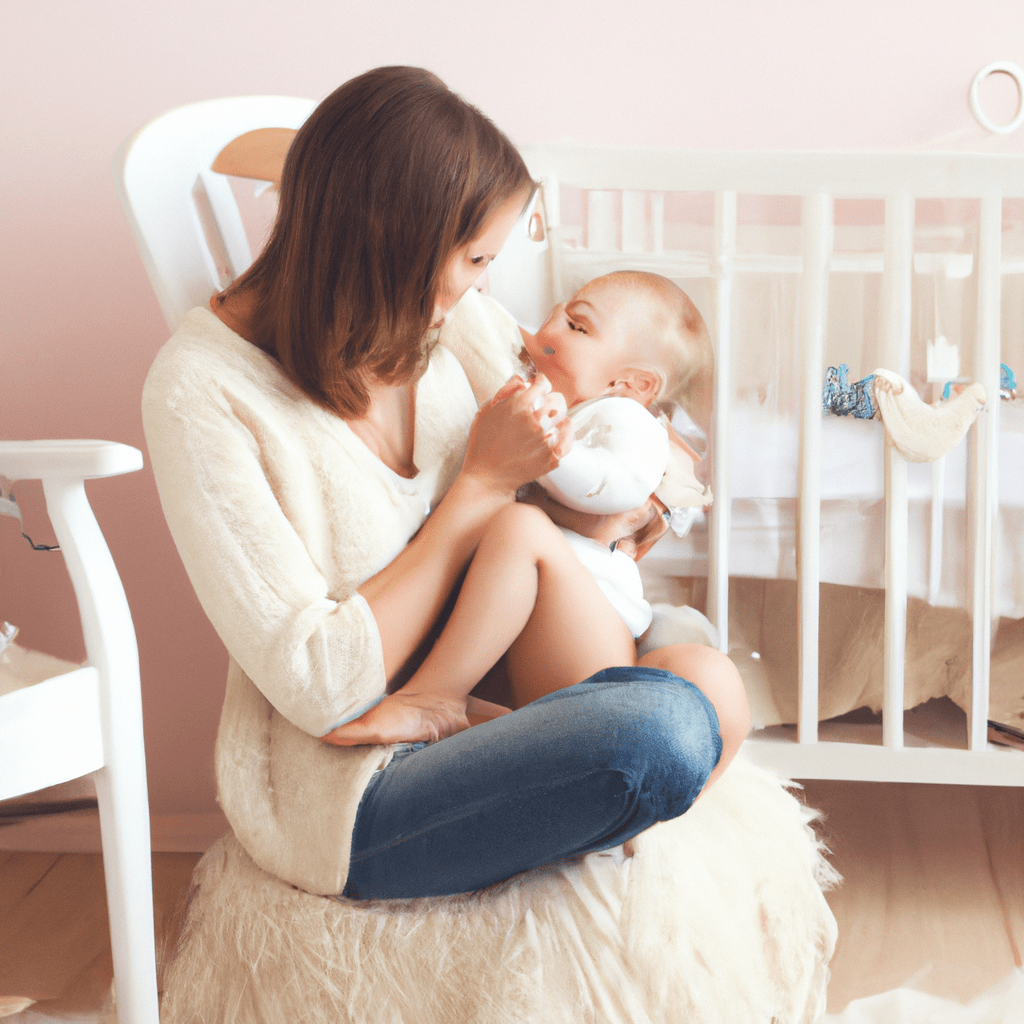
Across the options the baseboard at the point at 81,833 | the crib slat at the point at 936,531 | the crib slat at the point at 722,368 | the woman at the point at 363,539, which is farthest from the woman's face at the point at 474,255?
the baseboard at the point at 81,833

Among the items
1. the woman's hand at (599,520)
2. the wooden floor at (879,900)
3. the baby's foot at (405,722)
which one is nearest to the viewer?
the baby's foot at (405,722)

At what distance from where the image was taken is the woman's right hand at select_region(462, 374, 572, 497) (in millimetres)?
800

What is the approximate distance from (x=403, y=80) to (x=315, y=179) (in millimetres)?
108

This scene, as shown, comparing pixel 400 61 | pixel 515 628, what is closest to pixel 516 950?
pixel 515 628

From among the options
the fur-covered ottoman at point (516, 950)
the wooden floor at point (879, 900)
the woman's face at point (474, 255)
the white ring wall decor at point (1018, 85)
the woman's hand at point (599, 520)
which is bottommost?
the wooden floor at point (879, 900)

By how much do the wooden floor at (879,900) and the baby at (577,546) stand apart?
0.38 metres

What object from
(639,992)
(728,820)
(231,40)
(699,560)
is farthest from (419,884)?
(231,40)

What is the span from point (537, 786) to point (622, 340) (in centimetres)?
47

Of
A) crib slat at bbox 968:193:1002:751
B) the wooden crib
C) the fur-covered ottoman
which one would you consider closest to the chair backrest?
the wooden crib

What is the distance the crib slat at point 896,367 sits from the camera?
0.96 m

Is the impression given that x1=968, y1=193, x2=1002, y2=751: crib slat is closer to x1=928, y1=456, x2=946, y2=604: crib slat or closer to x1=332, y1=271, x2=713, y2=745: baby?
x1=928, y1=456, x2=946, y2=604: crib slat

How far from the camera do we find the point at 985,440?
0.97m

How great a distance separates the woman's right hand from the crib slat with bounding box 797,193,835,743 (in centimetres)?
31

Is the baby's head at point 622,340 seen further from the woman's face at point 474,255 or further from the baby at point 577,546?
the woman's face at point 474,255
